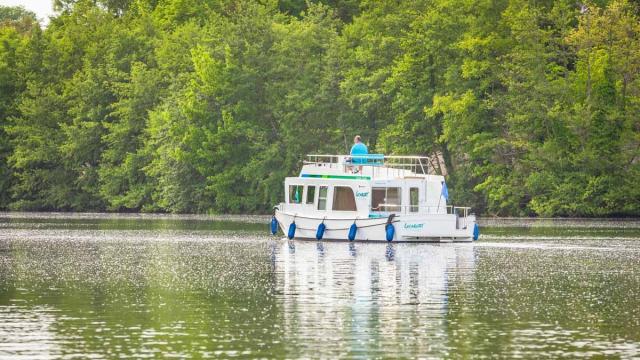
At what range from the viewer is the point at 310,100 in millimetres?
117750

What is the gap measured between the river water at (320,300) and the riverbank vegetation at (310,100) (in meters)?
36.0

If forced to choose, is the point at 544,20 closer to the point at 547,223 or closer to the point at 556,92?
the point at 556,92

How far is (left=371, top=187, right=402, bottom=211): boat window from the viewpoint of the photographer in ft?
228

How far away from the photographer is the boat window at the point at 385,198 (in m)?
69.4

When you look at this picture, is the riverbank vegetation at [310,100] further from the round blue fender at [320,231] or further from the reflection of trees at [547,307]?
the reflection of trees at [547,307]

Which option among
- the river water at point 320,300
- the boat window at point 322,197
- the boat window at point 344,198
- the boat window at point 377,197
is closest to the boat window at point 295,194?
the boat window at point 322,197

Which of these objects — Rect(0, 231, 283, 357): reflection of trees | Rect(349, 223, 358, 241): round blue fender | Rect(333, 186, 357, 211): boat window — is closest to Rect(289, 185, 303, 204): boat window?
Rect(333, 186, 357, 211): boat window

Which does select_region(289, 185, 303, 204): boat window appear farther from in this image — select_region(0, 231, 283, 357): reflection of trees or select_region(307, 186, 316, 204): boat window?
select_region(0, 231, 283, 357): reflection of trees

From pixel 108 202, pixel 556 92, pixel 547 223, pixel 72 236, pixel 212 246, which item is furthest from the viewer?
pixel 108 202

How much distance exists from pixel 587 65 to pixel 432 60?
12979mm

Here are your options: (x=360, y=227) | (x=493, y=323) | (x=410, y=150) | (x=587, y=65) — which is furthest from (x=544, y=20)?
(x=493, y=323)

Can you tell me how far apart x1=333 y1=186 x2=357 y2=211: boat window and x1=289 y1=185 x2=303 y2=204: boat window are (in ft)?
7.63

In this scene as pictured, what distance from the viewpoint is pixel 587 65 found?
102 meters

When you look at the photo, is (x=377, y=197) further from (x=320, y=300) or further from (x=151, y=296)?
(x=320, y=300)
